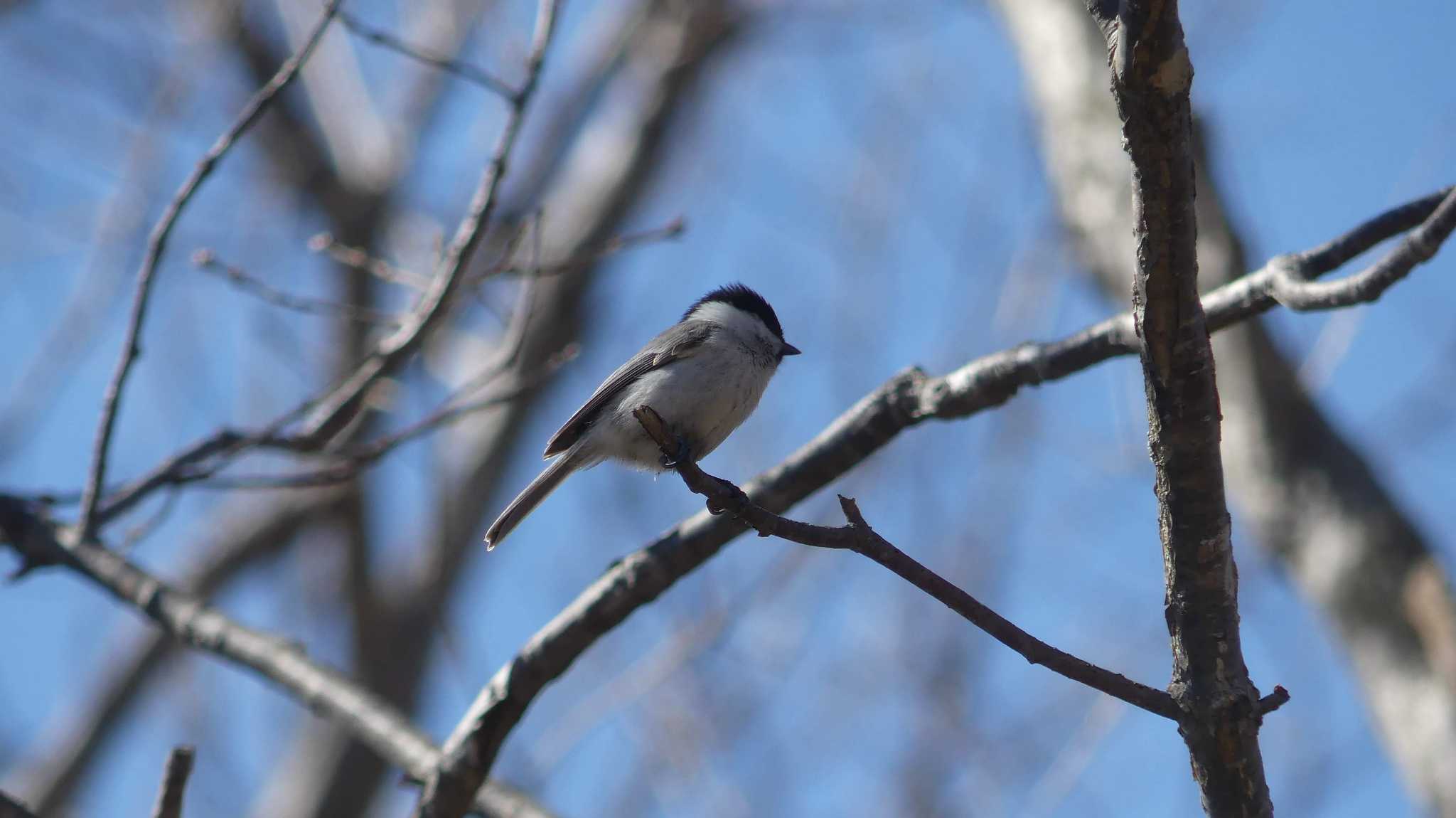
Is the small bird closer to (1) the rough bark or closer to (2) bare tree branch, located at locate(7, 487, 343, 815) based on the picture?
(1) the rough bark

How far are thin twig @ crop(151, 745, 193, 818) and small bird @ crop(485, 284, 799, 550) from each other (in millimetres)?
1047

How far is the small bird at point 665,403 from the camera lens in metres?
3.28

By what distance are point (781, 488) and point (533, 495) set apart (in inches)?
42.0

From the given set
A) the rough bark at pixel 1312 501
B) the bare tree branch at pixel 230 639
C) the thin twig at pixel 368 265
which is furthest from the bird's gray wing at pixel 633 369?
the rough bark at pixel 1312 501

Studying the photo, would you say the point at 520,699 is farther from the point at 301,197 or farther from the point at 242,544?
the point at 301,197

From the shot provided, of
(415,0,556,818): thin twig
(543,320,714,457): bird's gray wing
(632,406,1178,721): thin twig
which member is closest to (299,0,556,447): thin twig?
(415,0,556,818): thin twig

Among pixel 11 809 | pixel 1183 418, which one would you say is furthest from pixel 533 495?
pixel 1183 418

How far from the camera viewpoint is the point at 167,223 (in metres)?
2.68

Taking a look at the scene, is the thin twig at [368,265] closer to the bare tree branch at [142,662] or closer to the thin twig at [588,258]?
the thin twig at [588,258]

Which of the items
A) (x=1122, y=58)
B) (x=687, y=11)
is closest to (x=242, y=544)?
(x=687, y=11)

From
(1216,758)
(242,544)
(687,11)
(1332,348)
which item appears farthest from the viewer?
(687,11)

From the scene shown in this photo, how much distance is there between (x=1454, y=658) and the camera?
3.20 meters

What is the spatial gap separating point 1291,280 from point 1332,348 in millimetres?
2508

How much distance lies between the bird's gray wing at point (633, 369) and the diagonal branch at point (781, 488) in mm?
932
